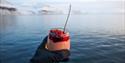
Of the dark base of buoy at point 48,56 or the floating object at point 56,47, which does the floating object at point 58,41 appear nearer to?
the floating object at point 56,47

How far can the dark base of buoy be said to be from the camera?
12.4 metres

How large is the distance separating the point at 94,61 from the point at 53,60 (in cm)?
356

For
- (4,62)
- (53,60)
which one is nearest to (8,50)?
(4,62)

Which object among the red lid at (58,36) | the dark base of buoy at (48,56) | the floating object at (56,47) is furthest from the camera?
the red lid at (58,36)

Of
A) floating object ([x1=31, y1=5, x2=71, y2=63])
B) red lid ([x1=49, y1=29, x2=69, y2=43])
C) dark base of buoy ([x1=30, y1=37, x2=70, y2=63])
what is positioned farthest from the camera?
red lid ([x1=49, y1=29, x2=69, y2=43])

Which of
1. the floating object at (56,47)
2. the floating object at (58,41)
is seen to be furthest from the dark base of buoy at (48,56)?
the floating object at (58,41)

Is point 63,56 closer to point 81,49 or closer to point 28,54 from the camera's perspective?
point 28,54

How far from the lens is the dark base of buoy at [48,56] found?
12.4 m

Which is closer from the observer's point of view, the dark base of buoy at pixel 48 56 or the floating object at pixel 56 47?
the dark base of buoy at pixel 48 56

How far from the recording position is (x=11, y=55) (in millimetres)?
16250

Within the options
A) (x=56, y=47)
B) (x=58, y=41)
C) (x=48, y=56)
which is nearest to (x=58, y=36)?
(x=58, y=41)

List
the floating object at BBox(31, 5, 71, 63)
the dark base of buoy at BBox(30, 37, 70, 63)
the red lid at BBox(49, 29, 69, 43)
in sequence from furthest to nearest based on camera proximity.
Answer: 1. the red lid at BBox(49, 29, 69, 43)
2. the floating object at BBox(31, 5, 71, 63)
3. the dark base of buoy at BBox(30, 37, 70, 63)

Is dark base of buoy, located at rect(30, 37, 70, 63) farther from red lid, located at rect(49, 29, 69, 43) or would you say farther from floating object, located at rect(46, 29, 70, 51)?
red lid, located at rect(49, 29, 69, 43)

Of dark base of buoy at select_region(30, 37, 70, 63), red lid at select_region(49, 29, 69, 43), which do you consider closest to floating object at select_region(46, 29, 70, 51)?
red lid at select_region(49, 29, 69, 43)
